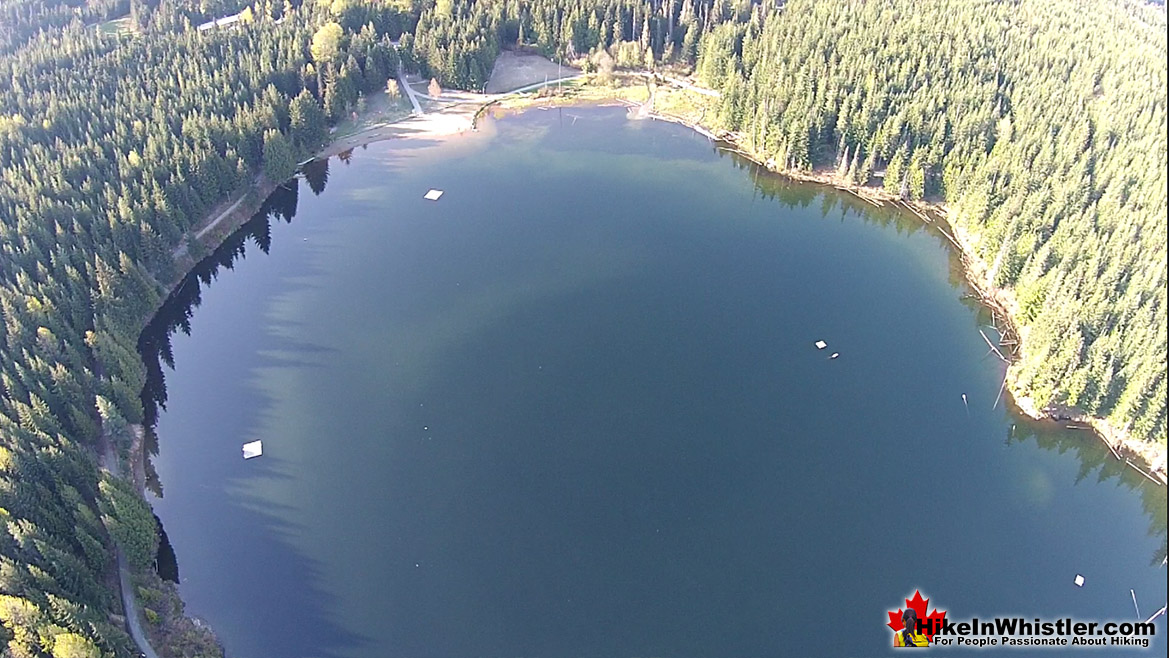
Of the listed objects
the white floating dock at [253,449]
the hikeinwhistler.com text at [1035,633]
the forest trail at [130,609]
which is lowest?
the hikeinwhistler.com text at [1035,633]

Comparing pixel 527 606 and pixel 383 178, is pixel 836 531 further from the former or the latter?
pixel 383 178

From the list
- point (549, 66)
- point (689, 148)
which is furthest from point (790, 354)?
point (549, 66)

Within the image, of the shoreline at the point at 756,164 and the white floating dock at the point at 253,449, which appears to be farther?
the shoreline at the point at 756,164

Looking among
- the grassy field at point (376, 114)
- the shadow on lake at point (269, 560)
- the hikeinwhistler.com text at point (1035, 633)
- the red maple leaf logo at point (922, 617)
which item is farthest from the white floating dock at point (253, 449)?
the grassy field at point (376, 114)

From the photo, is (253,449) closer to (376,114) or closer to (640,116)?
(376,114)

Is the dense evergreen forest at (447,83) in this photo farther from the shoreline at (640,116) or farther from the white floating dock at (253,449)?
the white floating dock at (253,449)

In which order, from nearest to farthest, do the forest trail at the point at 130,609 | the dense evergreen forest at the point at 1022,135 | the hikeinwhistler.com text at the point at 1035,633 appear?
the forest trail at the point at 130,609 → the hikeinwhistler.com text at the point at 1035,633 → the dense evergreen forest at the point at 1022,135

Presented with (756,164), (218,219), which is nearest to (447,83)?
(218,219)
